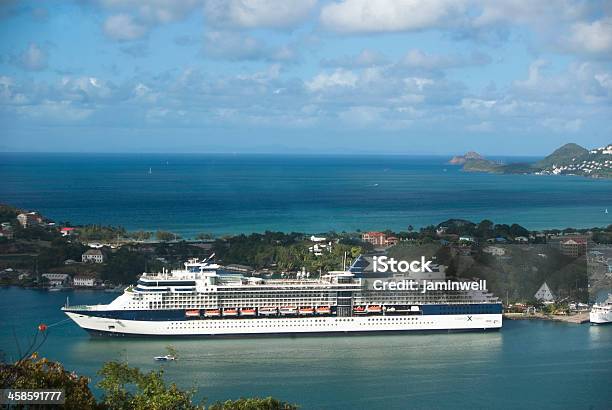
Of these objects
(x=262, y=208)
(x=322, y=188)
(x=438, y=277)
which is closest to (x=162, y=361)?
(x=438, y=277)

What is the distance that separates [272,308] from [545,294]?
737cm

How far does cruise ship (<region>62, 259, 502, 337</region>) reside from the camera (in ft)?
65.5

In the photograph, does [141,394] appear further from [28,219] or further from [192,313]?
[28,219]

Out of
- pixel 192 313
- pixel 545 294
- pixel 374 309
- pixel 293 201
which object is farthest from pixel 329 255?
pixel 293 201

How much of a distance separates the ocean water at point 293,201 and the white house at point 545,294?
47.8ft

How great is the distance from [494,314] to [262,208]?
2758 cm

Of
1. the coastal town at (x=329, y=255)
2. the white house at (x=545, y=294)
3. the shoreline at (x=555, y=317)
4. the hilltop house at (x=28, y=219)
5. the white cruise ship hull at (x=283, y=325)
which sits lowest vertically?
the white cruise ship hull at (x=283, y=325)

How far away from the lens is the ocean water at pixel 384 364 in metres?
15.1

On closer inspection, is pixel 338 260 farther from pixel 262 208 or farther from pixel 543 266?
pixel 262 208

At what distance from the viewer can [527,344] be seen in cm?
1944

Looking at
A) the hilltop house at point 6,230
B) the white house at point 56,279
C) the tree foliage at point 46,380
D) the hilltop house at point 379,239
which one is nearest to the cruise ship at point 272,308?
the white house at point 56,279

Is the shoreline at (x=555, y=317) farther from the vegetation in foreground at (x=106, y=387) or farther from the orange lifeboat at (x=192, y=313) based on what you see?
the vegetation in foreground at (x=106, y=387)

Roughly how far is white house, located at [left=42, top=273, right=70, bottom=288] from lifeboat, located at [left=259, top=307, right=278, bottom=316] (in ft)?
26.5

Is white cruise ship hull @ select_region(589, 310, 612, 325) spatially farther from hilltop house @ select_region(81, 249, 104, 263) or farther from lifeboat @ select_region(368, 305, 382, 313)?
hilltop house @ select_region(81, 249, 104, 263)
